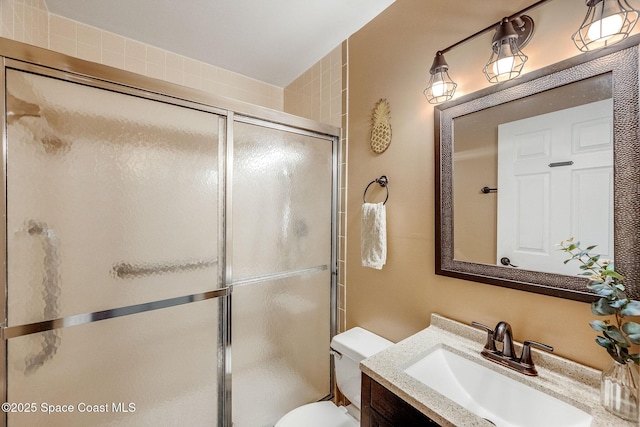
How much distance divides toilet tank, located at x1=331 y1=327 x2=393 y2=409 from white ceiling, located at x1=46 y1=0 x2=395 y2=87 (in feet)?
5.96

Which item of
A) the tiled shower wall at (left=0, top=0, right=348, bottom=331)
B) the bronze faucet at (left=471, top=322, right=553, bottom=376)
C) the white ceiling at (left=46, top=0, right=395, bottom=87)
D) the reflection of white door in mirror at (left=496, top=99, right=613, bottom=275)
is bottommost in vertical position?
A: the bronze faucet at (left=471, top=322, right=553, bottom=376)

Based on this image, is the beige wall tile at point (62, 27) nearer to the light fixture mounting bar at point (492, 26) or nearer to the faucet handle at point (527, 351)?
the light fixture mounting bar at point (492, 26)

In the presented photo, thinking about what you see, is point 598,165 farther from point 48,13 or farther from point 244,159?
point 48,13

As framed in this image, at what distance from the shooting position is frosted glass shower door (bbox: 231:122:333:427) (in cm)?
138

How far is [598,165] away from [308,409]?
1610mm

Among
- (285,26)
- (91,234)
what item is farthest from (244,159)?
(285,26)

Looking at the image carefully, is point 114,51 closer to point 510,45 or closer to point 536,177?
point 510,45

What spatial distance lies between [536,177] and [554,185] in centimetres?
6

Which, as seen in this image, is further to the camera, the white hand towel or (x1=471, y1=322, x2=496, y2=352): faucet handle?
the white hand towel

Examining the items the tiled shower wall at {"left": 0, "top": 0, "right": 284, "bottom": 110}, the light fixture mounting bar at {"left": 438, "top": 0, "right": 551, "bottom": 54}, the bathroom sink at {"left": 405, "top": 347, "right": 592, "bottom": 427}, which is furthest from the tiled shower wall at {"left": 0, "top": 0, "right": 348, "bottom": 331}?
the bathroom sink at {"left": 405, "top": 347, "right": 592, "bottom": 427}

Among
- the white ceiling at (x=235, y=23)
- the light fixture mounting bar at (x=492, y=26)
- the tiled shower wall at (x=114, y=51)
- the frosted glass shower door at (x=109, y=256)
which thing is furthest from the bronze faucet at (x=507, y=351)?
the tiled shower wall at (x=114, y=51)

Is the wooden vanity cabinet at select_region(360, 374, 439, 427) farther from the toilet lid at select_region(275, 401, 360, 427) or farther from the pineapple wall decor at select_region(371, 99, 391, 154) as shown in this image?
the pineapple wall decor at select_region(371, 99, 391, 154)

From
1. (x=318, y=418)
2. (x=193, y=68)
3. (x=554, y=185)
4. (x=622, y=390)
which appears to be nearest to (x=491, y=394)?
(x=622, y=390)

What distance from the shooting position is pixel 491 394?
2.87 feet
